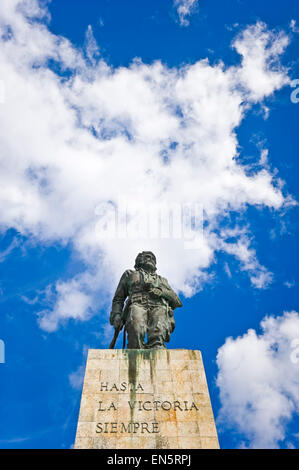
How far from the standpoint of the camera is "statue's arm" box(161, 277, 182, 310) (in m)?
11.7

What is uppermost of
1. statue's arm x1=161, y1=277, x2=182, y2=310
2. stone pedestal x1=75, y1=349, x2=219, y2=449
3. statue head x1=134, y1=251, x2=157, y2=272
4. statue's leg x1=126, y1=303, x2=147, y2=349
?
statue head x1=134, y1=251, x2=157, y2=272

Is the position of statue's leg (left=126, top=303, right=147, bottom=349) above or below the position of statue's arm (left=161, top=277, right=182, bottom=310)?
below

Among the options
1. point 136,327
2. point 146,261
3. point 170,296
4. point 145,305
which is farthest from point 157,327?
point 146,261

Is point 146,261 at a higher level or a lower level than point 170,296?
higher

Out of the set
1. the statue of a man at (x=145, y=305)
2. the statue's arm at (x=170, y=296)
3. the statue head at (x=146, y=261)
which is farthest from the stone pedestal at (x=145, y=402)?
the statue head at (x=146, y=261)

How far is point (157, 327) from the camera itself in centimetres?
1028

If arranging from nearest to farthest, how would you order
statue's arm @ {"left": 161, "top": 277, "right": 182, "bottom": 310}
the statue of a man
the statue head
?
the statue of a man → statue's arm @ {"left": 161, "top": 277, "right": 182, "bottom": 310} → the statue head

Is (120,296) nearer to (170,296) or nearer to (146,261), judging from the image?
(146,261)

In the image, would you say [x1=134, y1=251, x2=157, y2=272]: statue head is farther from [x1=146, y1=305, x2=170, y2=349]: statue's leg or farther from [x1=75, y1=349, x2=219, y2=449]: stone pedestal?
[x1=75, y1=349, x2=219, y2=449]: stone pedestal

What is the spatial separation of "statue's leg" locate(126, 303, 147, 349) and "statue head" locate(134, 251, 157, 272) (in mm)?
2055

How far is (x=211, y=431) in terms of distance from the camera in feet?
26.1

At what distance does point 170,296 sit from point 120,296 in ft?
5.67

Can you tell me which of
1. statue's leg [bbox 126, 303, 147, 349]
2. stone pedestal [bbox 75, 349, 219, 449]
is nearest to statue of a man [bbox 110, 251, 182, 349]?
statue's leg [bbox 126, 303, 147, 349]
